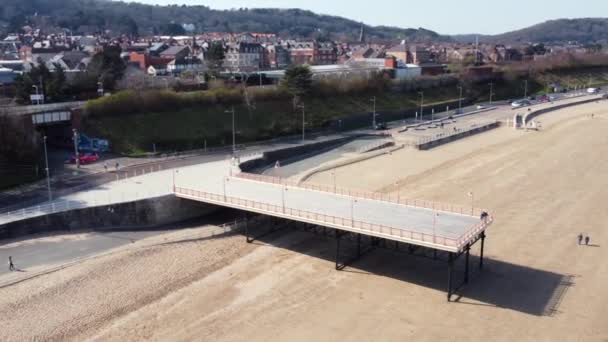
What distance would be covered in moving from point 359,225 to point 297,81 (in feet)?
111

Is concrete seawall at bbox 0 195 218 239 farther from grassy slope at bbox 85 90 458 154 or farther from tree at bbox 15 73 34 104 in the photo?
tree at bbox 15 73 34 104

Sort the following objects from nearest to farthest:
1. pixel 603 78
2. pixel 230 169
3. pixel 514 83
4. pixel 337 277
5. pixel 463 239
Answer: pixel 463 239 < pixel 337 277 < pixel 230 169 < pixel 514 83 < pixel 603 78

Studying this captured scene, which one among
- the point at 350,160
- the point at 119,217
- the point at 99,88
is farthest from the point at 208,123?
the point at 119,217

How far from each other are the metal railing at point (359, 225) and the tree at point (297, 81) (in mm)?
28840

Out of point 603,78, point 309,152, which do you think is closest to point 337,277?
point 309,152

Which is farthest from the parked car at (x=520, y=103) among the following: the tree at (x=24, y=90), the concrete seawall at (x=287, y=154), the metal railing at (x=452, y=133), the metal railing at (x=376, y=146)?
the tree at (x=24, y=90)

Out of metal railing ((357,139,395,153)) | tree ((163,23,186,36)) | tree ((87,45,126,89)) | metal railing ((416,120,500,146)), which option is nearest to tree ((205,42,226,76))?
tree ((87,45,126,89))

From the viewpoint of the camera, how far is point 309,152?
1857 inches

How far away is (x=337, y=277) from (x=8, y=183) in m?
20.5

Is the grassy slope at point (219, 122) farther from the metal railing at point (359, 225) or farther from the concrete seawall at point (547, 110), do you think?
the metal railing at point (359, 225)

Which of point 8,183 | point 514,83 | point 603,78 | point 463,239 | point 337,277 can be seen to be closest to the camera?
point 463,239

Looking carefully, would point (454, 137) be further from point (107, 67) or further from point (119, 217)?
point (119, 217)

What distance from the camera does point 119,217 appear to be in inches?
1086

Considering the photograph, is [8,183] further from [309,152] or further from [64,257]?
[309,152]
